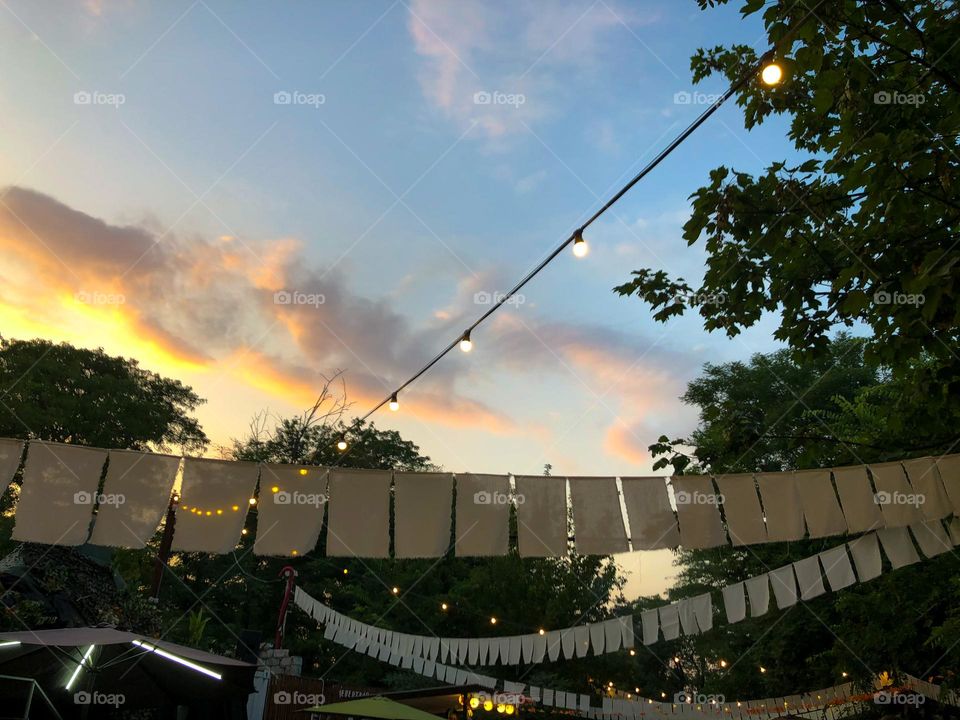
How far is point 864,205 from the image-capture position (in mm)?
4203

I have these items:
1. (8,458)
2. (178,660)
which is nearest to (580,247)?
(8,458)

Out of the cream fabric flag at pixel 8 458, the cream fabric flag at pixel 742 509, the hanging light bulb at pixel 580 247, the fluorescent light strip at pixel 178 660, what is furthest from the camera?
the cream fabric flag at pixel 742 509

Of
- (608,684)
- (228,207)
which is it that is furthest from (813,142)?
(608,684)

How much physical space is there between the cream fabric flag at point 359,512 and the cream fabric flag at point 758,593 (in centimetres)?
454

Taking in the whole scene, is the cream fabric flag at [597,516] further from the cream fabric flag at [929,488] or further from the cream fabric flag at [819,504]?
the cream fabric flag at [929,488]

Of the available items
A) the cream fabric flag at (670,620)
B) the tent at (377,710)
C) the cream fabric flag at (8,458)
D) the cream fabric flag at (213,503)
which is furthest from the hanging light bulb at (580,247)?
the tent at (377,710)


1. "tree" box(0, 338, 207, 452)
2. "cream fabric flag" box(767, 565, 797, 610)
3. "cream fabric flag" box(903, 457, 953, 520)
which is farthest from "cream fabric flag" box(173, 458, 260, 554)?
"tree" box(0, 338, 207, 452)

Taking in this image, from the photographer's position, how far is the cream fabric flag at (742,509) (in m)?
5.85

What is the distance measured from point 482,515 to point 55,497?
3.75 meters

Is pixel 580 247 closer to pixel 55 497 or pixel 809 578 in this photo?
pixel 55 497

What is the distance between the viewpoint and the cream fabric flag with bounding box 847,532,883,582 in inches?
252

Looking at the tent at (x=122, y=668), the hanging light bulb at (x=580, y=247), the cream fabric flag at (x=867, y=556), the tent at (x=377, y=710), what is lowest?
the tent at (x=377, y=710)

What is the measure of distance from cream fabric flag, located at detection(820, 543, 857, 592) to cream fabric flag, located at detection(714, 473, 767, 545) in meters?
1.43

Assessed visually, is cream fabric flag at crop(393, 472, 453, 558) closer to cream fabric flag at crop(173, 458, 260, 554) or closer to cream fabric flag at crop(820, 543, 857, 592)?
cream fabric flag at crop(173, 458, 260, 554)
